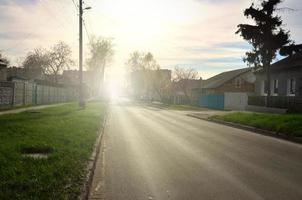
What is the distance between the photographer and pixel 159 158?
34.0 feet

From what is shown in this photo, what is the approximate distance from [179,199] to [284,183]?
248 centimetres

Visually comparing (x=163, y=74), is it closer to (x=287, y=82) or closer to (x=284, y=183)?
(x=287, y=82)

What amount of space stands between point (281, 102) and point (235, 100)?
18895 mm

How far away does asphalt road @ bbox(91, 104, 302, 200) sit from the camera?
21.9ft

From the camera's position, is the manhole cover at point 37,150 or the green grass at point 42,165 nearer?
the green grass at point 42,165

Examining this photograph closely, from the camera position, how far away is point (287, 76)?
34938 mm

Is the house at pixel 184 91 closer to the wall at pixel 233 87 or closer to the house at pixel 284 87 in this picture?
the wall at pixel 233 87

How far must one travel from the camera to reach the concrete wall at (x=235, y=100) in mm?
49438

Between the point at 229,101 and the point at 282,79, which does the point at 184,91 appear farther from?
the point at 282,79

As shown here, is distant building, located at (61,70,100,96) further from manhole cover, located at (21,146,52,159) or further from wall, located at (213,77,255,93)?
manhole cover, located at (21,146,52,159)

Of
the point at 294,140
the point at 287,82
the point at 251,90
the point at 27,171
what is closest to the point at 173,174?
the point at 27,171

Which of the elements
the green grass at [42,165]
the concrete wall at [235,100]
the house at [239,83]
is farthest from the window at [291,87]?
the house at [239,83]

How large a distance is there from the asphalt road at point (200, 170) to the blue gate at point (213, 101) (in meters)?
39.3

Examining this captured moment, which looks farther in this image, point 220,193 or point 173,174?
point 173,174
